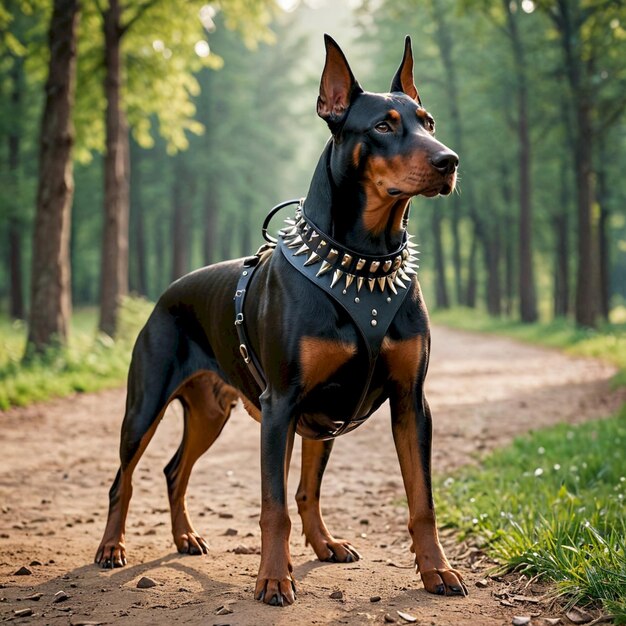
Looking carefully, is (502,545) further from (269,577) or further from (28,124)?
(28,124)

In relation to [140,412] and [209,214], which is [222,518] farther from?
[209,214]

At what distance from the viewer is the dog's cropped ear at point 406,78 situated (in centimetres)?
392

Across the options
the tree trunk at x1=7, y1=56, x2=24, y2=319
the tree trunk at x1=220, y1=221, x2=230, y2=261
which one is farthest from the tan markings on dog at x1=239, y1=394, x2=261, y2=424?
the tree trunk at x1=220, y1=221, x2=230, y2=261

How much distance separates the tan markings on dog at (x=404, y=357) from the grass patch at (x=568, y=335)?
822cm

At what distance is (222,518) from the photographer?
18.3 feet

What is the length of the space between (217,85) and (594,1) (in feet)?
74.6

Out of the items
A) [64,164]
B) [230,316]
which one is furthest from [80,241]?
[230,316]

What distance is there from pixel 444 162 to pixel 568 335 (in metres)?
16.7

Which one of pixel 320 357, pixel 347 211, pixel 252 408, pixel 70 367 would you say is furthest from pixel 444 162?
pixel 70 367

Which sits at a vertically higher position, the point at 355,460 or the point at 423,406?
the point at 423,406

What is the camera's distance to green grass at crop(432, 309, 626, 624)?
3451 mm

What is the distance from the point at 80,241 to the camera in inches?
1430

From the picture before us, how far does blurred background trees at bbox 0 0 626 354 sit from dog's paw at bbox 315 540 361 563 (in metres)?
9.21

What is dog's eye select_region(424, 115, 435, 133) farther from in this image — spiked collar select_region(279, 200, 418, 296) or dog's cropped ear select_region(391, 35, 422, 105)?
spiked collar select_region(279, 200, 418, 296)
